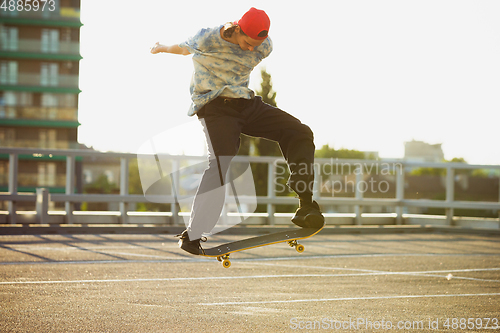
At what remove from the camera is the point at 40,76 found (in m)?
44.9

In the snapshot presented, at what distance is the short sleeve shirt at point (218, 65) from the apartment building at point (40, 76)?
1556 inches

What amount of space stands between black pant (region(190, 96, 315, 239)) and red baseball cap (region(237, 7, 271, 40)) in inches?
24.0

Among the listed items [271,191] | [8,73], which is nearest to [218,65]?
[271,191]

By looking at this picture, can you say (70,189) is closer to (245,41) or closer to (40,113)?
(245,41)

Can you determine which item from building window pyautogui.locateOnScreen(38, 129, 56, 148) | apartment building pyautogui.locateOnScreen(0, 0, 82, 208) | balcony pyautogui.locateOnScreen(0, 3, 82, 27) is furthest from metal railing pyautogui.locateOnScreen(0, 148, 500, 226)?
building window pyautogui.locateOnScreen(38, 129, 56, 148)

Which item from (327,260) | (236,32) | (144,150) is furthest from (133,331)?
(144,150)

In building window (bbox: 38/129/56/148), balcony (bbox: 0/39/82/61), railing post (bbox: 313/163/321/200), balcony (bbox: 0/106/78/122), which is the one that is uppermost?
balcony (bbox: 0/39/82/61)

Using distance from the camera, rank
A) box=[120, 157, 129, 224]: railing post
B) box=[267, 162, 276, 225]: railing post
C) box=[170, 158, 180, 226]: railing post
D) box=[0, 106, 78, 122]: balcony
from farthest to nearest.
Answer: box=[0, 106, 78, 122]: balcony < box=[267, 162, 276, 225]: railing post < box=[170, 158, 180, 226]: railing post < box=[120, 157, 129, 224]: railing post

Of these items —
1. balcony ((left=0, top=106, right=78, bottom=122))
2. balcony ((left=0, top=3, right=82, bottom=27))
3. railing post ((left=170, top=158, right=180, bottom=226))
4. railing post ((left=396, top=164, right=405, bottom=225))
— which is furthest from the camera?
balcony ((left=0, top=106, right=78, bottom=122))

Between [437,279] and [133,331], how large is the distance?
4980 millimetres

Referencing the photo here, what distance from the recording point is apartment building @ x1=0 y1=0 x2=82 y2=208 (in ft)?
143

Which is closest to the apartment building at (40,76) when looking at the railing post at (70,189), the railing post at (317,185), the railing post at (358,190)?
the railing post at (70,189)

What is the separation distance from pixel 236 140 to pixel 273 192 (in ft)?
35.2

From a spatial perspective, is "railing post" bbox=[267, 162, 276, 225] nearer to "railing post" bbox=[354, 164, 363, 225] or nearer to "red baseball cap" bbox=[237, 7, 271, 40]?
"railing post" bbox=[354, 164, 363, 225]
